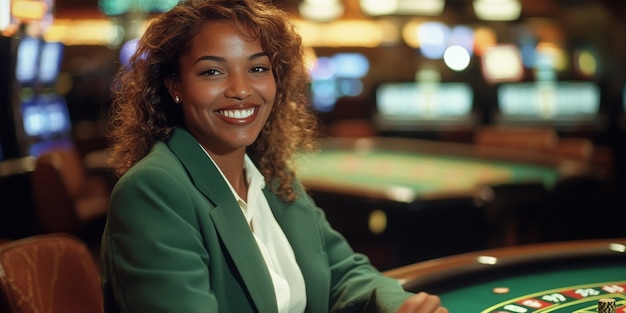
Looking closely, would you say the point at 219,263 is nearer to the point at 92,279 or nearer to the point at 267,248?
the point at 267,248

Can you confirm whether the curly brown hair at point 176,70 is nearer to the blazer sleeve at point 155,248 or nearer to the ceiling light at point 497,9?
the blazer sleeve at point 155,248

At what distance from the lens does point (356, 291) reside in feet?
6.13

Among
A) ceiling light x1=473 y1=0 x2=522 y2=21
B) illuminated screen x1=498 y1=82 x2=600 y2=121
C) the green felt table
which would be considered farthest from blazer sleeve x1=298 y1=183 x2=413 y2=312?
ceiling light x1=473 y1=0 x2=522 y2=21

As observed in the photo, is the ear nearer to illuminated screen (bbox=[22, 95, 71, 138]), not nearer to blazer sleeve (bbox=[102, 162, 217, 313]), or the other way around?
blazer sleeve (bbox=[102, 162, 217, 313])

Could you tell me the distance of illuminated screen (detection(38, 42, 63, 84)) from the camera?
646cm

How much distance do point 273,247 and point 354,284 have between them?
208 mm

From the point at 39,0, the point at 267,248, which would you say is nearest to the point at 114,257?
the point at 267,248

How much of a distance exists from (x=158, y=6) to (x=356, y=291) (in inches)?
239

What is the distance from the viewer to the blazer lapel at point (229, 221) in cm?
163

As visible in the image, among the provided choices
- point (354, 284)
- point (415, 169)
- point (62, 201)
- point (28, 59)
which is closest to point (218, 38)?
point (354, 284)

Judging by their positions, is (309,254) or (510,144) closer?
(309,254)

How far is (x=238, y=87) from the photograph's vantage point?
66.4 inches

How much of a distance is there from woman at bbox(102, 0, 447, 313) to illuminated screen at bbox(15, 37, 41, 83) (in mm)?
4378

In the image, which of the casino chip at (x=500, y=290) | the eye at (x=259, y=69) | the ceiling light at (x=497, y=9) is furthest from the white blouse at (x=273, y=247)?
the ceiling light at (x=497, y=9)
